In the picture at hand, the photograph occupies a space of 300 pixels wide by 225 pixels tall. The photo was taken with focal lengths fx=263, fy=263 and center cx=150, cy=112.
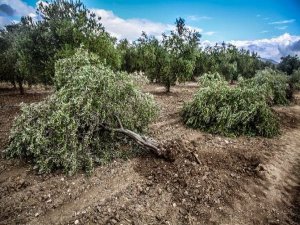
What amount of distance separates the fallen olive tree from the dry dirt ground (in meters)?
0.40

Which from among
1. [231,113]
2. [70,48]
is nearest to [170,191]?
[231,113]

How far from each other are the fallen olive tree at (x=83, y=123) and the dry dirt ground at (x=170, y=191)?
403mm

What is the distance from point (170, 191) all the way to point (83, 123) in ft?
11.0

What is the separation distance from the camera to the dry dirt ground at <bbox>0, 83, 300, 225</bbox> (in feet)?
17.9

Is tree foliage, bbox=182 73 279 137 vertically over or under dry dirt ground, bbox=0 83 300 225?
over

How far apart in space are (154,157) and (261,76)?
11736 mm

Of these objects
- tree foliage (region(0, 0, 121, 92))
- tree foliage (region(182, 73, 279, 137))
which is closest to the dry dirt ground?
tree foliage (region(182, 73, 279, 137))

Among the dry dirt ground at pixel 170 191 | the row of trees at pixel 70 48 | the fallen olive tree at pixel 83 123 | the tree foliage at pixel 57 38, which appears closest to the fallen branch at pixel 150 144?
the fallen olive tree at pixel 83 123

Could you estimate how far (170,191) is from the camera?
6.24 meters

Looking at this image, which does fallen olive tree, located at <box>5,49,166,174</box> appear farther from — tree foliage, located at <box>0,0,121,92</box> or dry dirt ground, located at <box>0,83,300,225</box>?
tree foliage, located at <box>0,0,121,92</box>

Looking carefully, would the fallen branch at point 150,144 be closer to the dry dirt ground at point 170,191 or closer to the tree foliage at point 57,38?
the dry dirt ground at point 170,191

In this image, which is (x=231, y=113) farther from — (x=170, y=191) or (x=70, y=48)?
(x=70, y=48)

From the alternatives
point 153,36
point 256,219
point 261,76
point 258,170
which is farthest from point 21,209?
point 153,36

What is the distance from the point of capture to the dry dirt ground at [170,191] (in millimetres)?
5457
